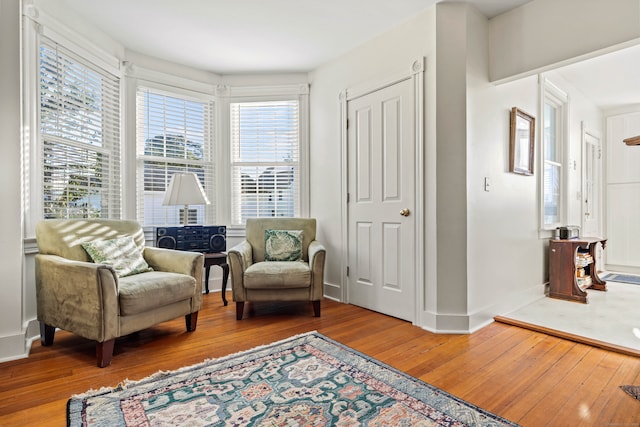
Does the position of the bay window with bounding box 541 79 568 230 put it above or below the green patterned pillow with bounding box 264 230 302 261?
above

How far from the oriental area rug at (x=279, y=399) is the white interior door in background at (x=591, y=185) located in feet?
13.9

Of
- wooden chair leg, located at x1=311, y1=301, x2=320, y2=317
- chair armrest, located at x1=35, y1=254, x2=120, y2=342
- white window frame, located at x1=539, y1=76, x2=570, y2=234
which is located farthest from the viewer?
white window frame, located at x1=539, y1=76, x2=570, y2=234

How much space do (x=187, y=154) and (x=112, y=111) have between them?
2.69 ft

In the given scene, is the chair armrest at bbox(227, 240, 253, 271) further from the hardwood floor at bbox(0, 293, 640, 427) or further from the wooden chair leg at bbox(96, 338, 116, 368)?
the wooden chair leg at bbox(96, 338, 116, 368)

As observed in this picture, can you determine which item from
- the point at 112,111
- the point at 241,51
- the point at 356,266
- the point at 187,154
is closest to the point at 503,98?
the point at 356,266

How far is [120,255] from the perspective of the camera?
2.58m

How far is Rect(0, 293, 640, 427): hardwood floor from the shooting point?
5.30 ft

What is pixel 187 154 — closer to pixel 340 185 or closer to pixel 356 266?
pixel 340 185

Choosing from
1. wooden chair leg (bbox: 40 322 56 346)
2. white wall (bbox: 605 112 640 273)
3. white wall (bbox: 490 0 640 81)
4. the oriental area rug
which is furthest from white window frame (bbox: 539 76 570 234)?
wooden chair leg (bbox: 40 322 56 346)

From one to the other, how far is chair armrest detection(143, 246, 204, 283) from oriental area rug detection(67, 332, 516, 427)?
80cm

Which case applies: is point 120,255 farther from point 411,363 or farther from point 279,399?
point 411,363

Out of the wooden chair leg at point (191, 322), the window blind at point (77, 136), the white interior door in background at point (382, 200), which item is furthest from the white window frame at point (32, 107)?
the white interior door in background at point (382, 200)

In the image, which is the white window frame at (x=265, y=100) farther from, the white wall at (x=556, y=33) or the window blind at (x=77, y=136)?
the white wall at (x=556, y=33)

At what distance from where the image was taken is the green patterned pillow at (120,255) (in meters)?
2.48
